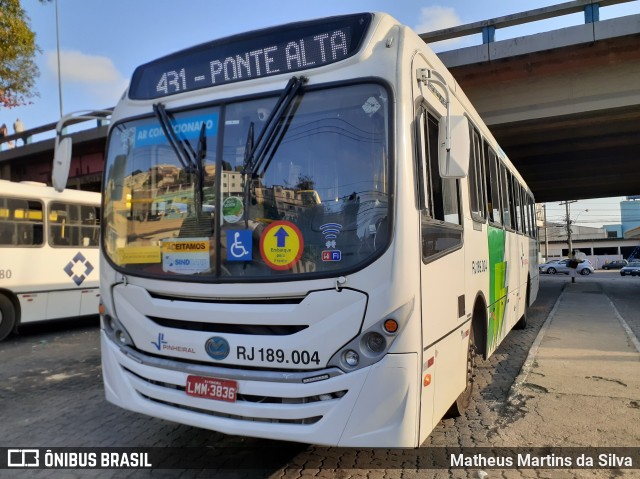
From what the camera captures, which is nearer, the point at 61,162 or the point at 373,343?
the point at 373,343

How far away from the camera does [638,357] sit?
737 cm

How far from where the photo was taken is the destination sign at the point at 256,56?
3.48 m

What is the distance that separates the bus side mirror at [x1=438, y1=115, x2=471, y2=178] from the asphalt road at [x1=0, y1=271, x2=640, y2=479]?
7.46ft

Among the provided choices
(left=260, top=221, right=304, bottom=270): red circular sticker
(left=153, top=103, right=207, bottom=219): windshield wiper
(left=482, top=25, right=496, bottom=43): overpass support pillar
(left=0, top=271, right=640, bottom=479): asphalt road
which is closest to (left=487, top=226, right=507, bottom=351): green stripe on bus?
(left=0, top=271, right=640, bottom=479): asphalt road

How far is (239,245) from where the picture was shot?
345 centimetres

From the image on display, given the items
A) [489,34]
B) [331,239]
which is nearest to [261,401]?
[331,239]

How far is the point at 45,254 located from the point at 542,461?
1002 centimetres

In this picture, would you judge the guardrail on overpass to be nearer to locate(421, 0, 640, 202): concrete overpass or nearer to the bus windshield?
locate(421, 0, 640, 202): concrete overpass

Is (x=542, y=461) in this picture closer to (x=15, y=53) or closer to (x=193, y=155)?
(x=193, y=155)

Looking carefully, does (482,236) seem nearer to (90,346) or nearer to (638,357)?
(638,357)

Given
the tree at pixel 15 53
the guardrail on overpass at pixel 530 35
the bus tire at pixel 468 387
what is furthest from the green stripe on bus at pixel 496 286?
the tree at pixel 15 53

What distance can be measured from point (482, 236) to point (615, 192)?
3364 centimetres

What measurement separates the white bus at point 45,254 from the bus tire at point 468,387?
8831 millimetres

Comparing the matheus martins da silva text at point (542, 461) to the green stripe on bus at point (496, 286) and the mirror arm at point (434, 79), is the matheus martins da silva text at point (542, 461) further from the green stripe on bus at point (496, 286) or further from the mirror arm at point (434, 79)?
the mirror arm at point (434, 79)
